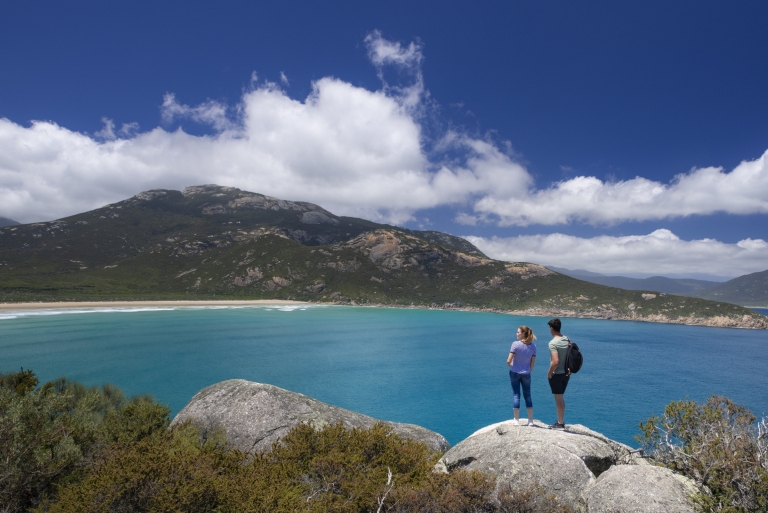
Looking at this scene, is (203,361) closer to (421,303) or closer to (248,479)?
(248,479)

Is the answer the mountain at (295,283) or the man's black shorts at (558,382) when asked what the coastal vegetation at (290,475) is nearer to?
the man's black shorts at (558,382)

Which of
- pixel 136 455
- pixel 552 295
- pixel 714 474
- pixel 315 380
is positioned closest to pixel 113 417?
pixel 136 455

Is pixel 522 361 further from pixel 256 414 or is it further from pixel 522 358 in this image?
pixel 256 414

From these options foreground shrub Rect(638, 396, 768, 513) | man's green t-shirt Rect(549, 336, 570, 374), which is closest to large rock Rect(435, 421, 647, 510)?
foreground shrub Rect(638, 396, 768, 513)

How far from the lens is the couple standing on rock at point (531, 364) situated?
30.8 feet

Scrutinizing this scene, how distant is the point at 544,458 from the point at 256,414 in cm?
952

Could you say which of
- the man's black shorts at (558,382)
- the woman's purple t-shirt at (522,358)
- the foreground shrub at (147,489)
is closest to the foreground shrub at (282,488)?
the foreground shrub at (147,489)

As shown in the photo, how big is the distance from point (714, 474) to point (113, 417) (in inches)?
662

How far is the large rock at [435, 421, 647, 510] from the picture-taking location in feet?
23.4

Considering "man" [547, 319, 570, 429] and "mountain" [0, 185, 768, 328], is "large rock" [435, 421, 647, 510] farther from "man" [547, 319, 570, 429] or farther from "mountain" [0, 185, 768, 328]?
"mountain" [0, 185, 768, 328]

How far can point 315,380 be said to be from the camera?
1443 inches

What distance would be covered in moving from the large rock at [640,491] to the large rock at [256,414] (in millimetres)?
7624

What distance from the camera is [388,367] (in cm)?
4547

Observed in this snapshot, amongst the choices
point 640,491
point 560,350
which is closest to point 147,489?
point 640,491
